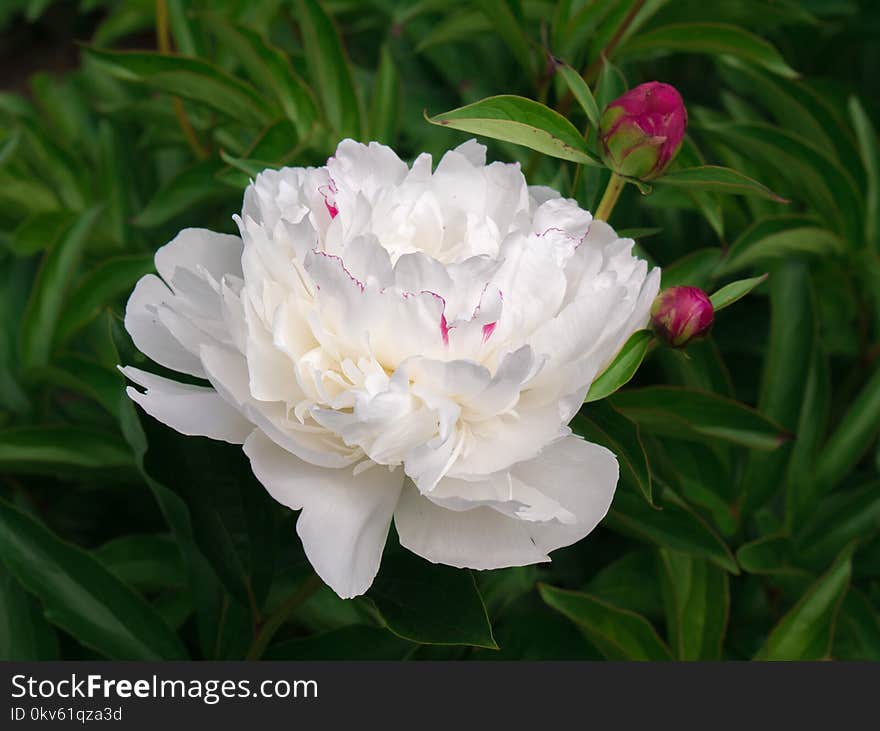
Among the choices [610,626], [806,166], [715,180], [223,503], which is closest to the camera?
[715,180]

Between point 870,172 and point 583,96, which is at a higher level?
point 583,96

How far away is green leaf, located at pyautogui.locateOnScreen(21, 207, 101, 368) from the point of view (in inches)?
41.8

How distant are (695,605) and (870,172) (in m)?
0.56

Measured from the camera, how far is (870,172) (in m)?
1.11

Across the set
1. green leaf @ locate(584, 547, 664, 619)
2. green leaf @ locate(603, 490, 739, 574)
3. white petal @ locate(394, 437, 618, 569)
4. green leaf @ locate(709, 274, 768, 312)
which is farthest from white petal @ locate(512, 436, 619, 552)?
green leaf @ locate(584, 547, 664, 619)

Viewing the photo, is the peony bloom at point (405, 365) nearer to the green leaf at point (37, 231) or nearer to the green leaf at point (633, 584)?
the green leaf at point (633, 584)

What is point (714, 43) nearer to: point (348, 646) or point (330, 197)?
point (330, 197)

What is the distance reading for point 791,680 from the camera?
78 centimetres

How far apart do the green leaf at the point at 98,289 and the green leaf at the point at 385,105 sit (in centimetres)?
30

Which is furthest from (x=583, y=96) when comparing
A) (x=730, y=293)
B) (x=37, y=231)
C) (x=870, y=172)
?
(x=37, y=231)

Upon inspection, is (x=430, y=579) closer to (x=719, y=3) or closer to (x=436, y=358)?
(x=436, y=358)

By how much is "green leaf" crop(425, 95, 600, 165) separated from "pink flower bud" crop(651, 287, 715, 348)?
11 centimetres

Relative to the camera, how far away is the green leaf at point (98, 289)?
1070 millimetres

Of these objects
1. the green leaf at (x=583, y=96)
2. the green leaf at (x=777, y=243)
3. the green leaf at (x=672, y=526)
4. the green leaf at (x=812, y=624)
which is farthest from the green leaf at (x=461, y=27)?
the green leaf at (x=812, y=624)
